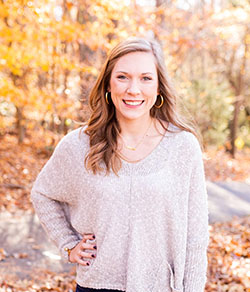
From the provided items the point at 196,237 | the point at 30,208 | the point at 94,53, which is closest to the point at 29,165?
the point at 30,208

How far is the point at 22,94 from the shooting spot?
26.6 ft

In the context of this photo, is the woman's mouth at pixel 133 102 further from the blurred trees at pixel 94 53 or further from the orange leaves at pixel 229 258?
the orange leaves at pixel 229 258

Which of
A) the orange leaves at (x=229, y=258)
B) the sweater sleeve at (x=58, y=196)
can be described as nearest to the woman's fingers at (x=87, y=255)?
the sweater sleeve at (x=58, y=196)

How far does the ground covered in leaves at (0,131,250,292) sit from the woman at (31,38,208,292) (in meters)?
1.23

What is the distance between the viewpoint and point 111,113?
Result: 2.28 m

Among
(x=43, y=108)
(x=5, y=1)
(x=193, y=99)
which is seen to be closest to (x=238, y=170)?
(x=193, y=99)

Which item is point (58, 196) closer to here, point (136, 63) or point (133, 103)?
point (133, 103)

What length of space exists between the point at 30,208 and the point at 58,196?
5167mm

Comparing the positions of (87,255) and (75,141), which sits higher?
(75,141)

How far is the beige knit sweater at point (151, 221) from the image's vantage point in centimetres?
190

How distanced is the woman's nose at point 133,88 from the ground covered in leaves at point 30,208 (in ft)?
4.62

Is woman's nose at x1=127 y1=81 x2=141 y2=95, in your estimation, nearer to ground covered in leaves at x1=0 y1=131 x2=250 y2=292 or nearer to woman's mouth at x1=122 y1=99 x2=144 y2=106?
woman's mouth at x1=122 y1=99 x2=144 y2=106

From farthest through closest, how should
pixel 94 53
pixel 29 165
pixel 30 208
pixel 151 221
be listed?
pixel 29 165 → pixel 94 53 → pixel 30 208 → pixel 151 221

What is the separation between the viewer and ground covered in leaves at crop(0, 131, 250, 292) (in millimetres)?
4047
